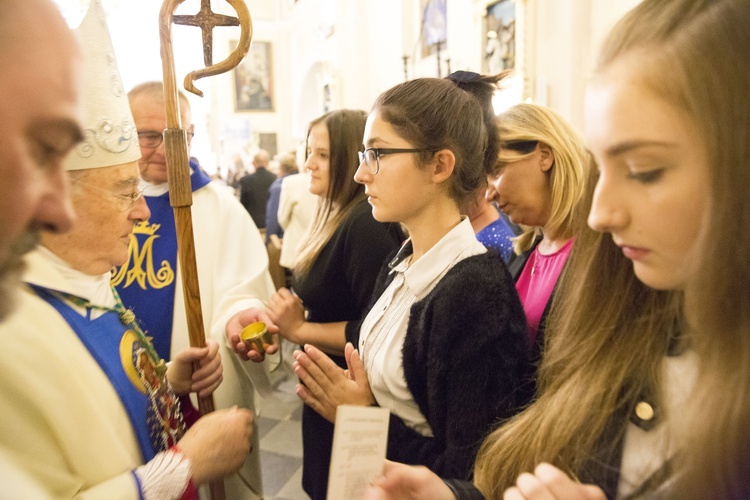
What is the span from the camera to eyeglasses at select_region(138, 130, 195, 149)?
6.31 feet

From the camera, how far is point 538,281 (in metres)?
1.73

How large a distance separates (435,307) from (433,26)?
7.96m

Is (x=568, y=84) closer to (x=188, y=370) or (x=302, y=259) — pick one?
(x=302, y=259)

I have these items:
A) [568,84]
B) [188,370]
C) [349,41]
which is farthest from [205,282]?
[349,41]

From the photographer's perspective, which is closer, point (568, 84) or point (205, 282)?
→ point (205, 282)

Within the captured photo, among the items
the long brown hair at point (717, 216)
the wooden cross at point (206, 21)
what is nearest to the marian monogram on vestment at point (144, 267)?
Result: the wooden cross at point (206, 21)

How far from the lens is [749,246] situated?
709mm

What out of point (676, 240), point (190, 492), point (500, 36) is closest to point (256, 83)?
point (500, 36)

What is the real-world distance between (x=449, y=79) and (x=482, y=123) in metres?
0.16

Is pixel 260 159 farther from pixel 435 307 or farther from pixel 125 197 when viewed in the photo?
pixel 435 307

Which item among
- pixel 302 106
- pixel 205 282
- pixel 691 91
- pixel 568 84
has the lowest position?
pixel 205 282

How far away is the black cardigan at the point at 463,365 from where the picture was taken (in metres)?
1.14

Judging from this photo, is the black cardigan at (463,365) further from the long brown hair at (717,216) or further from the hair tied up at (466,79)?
the hair tied up at (466,79)

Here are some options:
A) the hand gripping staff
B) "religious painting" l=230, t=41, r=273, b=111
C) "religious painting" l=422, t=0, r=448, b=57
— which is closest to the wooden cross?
the hand gripping staff
